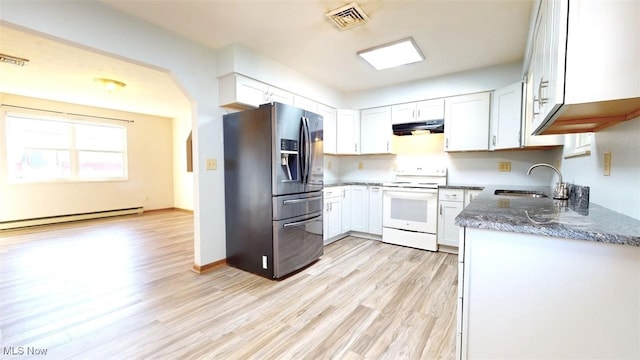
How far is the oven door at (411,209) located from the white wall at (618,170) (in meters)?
1.75

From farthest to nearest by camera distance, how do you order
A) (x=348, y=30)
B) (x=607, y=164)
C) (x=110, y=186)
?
(x=110, y=186)
(x=348, y=30)
(x=607, y=164)

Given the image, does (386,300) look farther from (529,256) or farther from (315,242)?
(529,256)

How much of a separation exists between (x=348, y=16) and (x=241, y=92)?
1342 mm

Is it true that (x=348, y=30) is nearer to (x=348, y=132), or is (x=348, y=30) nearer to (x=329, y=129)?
(x=329, y=129)

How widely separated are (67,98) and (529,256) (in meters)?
7.10

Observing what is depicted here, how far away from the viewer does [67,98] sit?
16.1 ft

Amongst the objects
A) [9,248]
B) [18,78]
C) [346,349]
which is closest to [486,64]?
[346,349]

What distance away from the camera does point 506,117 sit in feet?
10.2

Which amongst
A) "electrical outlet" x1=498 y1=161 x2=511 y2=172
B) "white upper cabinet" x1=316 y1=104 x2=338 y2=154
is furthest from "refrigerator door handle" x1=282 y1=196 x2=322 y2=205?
"electrical outlet" x1=498 y1=161 x2=511 y2=172

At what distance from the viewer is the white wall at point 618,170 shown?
3.71 ft

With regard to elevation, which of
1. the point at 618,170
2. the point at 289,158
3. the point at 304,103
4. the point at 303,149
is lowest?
the point at 618,170

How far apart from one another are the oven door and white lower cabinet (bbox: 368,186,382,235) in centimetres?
14

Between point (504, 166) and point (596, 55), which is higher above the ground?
point (596, 55)

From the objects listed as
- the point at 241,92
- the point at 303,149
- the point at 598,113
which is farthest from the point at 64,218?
the point at 598,113
